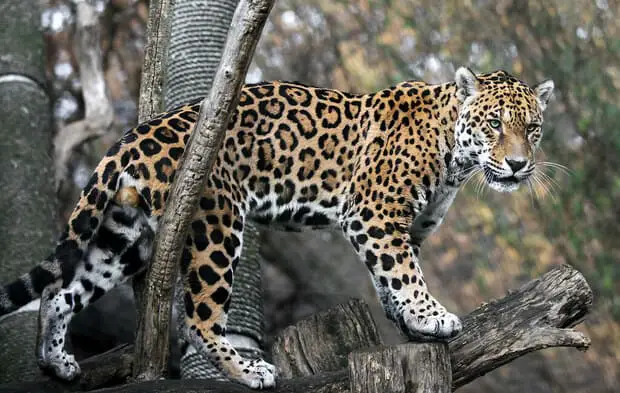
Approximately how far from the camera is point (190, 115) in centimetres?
643

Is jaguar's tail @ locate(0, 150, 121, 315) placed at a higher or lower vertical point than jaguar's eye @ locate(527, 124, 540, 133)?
lower

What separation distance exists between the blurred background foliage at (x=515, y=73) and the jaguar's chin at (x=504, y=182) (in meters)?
5.74

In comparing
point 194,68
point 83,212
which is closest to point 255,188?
point 83,212

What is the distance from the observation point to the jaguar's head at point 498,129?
6.54 metres

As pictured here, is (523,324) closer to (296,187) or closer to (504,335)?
(504,335)

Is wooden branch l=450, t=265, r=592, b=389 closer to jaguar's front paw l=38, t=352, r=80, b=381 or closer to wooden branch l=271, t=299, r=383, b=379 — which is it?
wooden branch l=271, t=299, r=383, b=379

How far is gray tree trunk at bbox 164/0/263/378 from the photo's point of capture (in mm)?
8445

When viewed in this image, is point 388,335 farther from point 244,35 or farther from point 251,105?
point 244,35

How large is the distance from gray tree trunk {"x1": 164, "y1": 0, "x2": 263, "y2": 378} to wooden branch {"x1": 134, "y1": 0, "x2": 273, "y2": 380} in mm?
2520

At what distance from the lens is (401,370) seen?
5.54 meters

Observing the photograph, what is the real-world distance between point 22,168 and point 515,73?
6129 millimetres

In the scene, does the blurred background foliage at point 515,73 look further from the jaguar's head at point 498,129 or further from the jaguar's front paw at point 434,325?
the jaguar's front paw at point 434,325

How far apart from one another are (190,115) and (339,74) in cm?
702

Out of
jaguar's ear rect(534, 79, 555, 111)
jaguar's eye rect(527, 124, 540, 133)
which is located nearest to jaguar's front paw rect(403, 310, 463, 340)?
jaguar's eye rect(527, 124, 540, 133)
